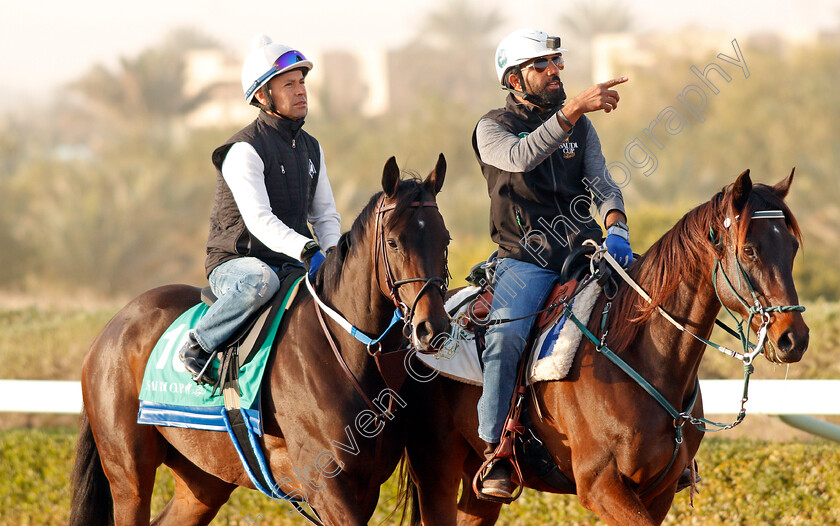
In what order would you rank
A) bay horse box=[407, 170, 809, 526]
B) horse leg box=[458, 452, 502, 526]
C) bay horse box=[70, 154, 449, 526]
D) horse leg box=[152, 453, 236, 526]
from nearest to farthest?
bay horse box=[407, 170, 809, 526] → bay horse box=[70, 154, 449, 526] → horse leg box=[458, 452, 502, 526] → horse leg box=[152, 453, 236, 526]

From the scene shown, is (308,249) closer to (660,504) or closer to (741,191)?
(741,191)

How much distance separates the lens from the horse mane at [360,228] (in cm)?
396

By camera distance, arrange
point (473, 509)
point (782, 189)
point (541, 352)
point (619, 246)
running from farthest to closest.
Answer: point (473, 509) → point (619, 246) → point (541, 352) → point (782, 189)

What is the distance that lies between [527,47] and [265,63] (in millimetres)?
1330

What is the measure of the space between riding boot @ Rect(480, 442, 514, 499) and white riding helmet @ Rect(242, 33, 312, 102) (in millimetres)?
2138

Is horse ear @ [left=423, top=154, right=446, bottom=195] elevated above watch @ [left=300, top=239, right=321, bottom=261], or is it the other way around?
horse ear @ [left=423, top=154, right=446, bottom=195]

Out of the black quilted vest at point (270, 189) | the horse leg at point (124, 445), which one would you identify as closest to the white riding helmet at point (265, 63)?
the black quilted vest at point (270, 189)

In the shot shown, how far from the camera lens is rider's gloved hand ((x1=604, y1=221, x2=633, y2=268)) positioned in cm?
457

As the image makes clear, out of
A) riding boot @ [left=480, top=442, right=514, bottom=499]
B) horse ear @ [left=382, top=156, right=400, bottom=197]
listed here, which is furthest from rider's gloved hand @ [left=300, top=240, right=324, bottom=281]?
riding boot @ [left=480, top=442, right=514, bottom=499]

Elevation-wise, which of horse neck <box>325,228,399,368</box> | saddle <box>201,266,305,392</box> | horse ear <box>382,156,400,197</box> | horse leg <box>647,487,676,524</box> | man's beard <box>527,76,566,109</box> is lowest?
horse leg <box>647,487,676,524</box>

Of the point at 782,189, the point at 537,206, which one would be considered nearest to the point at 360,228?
the point at 537,206

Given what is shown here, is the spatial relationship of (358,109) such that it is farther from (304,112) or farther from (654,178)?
(304,112)

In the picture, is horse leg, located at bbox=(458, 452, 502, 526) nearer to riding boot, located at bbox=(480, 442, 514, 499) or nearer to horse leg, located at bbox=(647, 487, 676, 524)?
riding boot, located at bbox=(480, 442, 514, 499)

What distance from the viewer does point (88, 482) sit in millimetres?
5406
